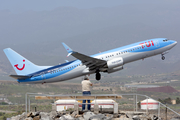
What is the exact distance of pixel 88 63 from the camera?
1660 inches

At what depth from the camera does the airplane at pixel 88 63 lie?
4178 cm

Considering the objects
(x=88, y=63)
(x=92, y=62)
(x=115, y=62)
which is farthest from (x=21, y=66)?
(x=115, y=62)

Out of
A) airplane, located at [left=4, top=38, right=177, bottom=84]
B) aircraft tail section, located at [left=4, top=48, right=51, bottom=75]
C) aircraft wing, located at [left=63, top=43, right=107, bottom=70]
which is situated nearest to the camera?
aircraft wing, located at [left=63, top=43, right=107, bottom=70]

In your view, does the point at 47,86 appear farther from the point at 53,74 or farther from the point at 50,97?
the point at 50,97

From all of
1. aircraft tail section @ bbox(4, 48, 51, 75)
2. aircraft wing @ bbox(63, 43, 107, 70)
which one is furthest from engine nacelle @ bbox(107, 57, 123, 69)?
aircraft tail section @ bbox(4, 48, 51, 75)

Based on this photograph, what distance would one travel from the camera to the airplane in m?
41.8

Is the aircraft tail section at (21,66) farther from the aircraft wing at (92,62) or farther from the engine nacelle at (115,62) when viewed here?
the engine nacelle at (115,62)

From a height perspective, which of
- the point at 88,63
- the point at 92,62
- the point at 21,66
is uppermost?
the point at 92,62

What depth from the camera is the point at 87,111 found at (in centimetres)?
2350

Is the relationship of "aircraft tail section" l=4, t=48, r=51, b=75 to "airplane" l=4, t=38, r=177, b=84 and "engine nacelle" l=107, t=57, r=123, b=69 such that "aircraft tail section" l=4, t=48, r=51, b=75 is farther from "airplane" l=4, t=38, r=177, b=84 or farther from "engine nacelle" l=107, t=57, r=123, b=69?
"engine nacelle" l=107, t=57, r=123, b=69

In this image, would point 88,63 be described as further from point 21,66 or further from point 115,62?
point 21,66

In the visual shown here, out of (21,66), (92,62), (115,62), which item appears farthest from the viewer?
(21,66)

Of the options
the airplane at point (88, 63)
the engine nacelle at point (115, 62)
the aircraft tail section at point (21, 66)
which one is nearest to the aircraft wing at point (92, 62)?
the airplane at point (88, 63)

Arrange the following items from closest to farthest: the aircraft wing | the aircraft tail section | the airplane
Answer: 1. the aircraft wing
2. the airplane
3. the aircraft tail section
